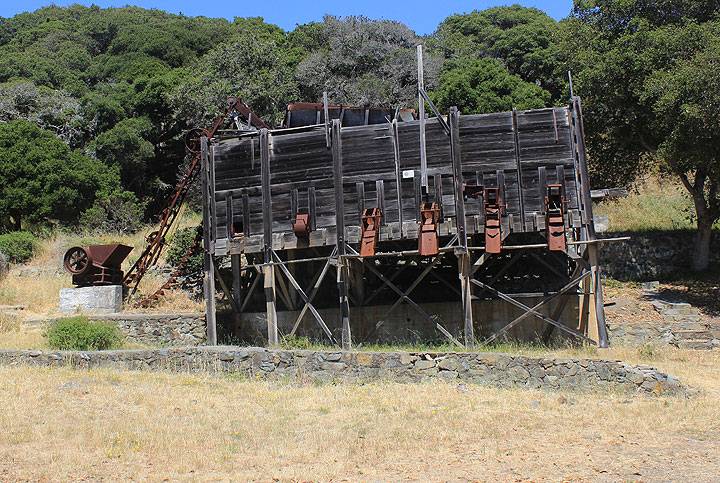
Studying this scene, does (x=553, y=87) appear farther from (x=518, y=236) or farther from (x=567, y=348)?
(x=567, y=348)

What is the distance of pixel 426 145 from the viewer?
2370cm

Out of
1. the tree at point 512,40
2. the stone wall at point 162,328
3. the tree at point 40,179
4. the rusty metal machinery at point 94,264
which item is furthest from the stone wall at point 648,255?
the tree at point 40,179

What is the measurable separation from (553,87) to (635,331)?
28664mm

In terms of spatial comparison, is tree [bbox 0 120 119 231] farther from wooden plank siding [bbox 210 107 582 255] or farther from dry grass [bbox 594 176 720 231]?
dry grass [bbox 594 176 720 231]

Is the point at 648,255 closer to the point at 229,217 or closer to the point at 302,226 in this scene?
the point at 302,226

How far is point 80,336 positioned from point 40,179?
18262 millimetres

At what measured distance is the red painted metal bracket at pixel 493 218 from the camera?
22484 mm

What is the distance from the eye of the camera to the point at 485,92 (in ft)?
137

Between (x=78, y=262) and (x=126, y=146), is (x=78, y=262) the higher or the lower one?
the lower one

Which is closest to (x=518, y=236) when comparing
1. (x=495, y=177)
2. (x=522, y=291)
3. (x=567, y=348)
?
(x=522, y=291)

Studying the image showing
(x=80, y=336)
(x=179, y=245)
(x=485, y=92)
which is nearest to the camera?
(x=80, y=336)

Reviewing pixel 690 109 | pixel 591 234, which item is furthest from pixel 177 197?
pixel 690 109

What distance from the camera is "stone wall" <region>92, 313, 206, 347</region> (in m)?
26.5

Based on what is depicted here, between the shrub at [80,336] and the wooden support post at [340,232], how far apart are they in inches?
260
